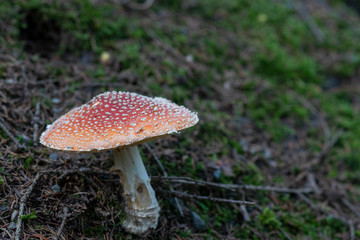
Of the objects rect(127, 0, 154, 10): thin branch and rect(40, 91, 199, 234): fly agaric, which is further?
rect(127, 0, 154, 10): thin branch

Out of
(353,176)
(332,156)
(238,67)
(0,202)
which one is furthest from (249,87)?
(0,202)

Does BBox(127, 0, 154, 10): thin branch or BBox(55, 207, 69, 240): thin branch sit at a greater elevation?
BBox(127, 0, 154, 10): thin branch

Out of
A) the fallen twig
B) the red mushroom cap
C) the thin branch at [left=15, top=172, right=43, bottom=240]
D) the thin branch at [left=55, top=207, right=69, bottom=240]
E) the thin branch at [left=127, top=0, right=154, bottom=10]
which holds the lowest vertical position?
the thin branch at [left=55, top=207, right=69, bottom=240]

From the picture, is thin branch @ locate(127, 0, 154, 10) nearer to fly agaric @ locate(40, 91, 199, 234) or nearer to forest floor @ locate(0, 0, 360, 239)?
forest floor @ locate(0, 0, 360, 239)

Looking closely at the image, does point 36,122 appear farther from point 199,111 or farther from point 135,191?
point 199,111

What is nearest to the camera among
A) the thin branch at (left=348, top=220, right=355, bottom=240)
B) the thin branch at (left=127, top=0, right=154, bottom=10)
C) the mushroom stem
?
the mushroom stem

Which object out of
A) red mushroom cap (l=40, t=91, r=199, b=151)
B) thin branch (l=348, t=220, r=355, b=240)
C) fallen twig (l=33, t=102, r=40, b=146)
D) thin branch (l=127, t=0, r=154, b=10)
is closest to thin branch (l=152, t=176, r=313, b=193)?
thin branch (l=348, t=220, r=355, b=240)

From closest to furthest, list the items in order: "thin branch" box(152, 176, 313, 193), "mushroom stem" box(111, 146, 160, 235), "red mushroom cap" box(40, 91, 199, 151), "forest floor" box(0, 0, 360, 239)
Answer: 1. "red mushroom cap" box(40, 91, 199, 151)
2. "mushroom stem" box(111, 146, 160, 235)
3. "forest floor" box(0, 0, 360, 239)
4. "thin branch" box(152, 176, 313, 193)
